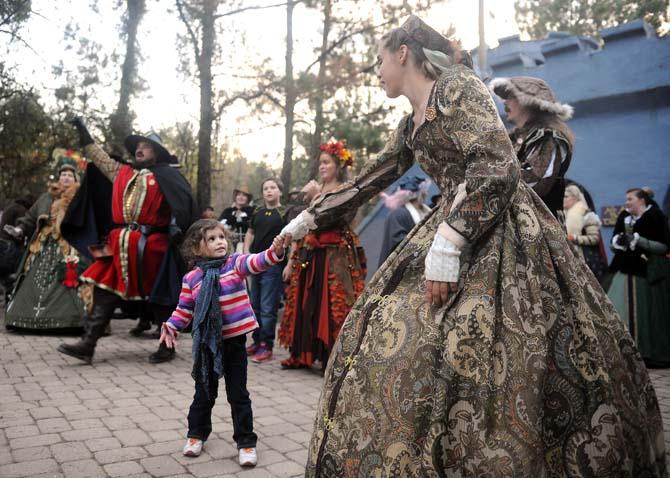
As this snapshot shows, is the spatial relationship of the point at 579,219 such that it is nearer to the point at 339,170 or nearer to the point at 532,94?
the point at 339,170

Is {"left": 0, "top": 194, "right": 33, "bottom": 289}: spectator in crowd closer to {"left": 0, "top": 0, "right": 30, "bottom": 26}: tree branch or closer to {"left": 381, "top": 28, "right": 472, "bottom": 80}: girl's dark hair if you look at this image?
{"left": 0, "top": 0, "right": 30, "bottom": 26}: tree branch

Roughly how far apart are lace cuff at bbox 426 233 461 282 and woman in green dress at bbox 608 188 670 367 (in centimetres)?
518

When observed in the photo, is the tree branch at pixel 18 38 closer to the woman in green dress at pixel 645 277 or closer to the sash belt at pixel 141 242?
the sash belt at pixel 141 242

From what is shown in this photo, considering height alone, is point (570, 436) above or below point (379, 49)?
below

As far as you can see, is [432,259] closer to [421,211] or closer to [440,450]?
[440,450]

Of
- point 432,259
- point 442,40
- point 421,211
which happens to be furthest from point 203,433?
point 421,211

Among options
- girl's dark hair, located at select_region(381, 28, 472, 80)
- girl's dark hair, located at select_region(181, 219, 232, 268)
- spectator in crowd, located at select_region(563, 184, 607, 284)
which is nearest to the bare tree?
spectator in crowd, located at select_region(563, 184, 607, 284)

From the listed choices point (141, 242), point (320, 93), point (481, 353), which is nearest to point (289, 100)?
point (320, 93)

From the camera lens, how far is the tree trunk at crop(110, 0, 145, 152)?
443 inches

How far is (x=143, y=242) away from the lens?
564 centimetres

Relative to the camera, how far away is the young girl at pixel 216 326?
10.5ft

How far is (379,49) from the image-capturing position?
2.53 metres

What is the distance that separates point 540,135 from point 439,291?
1.65 m

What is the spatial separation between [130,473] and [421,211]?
412 centimetres
